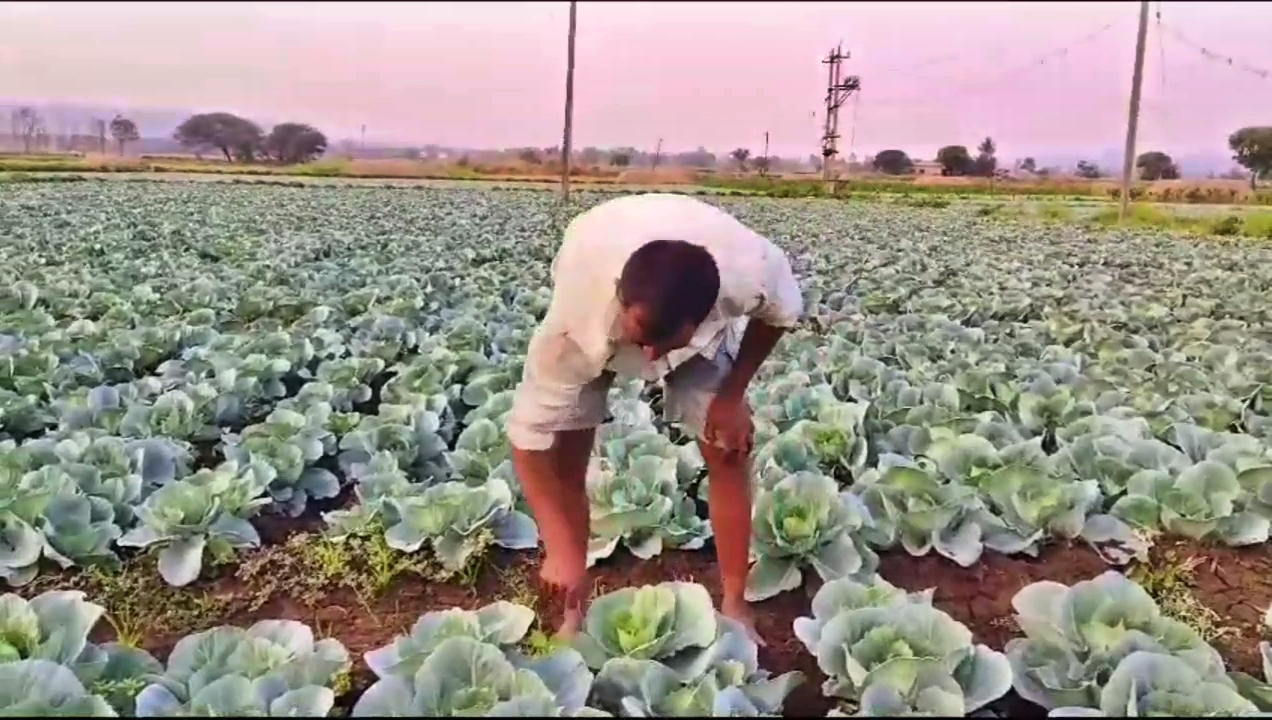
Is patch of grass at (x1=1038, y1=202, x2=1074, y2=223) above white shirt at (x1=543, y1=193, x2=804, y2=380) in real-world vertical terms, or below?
above

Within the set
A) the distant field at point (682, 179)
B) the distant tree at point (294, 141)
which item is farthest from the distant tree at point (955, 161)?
the distant tree at point (294, 141)

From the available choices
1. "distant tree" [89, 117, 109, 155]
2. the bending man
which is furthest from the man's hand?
"distant tree" [89, 117, 109, 155]

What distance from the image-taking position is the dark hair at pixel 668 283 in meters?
1.73

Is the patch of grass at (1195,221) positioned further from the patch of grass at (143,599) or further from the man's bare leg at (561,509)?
the patch of grass at (143,599)

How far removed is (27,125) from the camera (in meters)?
7.72

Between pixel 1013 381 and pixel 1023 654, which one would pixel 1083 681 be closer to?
pixel 1023 654

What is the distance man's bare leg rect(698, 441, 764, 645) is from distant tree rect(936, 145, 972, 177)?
95.7 ft

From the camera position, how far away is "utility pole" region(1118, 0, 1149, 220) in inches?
749

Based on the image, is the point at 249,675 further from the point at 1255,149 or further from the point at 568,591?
the point at 1255,149

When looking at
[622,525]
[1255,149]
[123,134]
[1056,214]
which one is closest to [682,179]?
[1056,214]

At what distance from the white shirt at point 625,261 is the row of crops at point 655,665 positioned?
455 mm

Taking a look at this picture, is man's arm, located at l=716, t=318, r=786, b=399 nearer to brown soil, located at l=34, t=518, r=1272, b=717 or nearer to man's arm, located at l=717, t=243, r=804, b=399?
man's arm, located at l=717, t=243, r=804, b=399

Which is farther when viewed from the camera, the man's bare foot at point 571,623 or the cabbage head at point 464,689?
the man's bare foot at point 571,623

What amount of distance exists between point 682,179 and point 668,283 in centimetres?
2351
